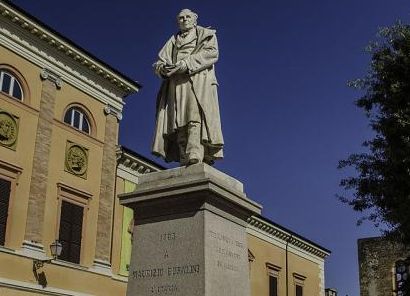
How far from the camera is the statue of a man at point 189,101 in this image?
26.0 feet

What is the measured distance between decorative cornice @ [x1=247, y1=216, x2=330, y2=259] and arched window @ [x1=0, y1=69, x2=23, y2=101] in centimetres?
1721

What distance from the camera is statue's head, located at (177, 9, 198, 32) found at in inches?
335

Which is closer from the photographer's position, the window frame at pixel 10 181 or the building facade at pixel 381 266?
the window frame at pixel 10 181

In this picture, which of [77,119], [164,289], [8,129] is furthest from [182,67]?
[77,119]

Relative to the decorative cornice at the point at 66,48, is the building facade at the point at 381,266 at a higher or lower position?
lower

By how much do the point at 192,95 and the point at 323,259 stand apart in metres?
40.0

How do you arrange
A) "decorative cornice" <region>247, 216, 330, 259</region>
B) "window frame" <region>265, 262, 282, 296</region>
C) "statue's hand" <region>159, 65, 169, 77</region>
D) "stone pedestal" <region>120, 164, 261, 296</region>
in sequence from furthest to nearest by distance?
1. "window frame" <region>265, 262, 282, 296</region>
2. "decorative cornice" <region>247, 216, 330, 259</region>
3. "statue's hand" <region>159, 65, 169, 77</region>
4. "stone pedestal" <region>120, 164, 261, 296</region>

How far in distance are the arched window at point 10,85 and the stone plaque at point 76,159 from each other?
2781 mm

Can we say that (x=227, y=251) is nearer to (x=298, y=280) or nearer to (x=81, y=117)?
(x=81, y=117)

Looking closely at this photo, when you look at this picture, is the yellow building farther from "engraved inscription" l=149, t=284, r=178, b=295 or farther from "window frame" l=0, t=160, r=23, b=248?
"engraved inscription" l=149, t=284, r=178, b=295

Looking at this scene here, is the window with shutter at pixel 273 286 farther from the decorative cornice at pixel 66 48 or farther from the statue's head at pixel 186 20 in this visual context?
the statue's head at pixel 186 20

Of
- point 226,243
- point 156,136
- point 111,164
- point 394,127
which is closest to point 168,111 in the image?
point 156,136

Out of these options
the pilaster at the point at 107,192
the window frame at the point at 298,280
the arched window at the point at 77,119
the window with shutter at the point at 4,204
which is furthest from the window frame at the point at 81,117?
the window frame at the point at 298,280

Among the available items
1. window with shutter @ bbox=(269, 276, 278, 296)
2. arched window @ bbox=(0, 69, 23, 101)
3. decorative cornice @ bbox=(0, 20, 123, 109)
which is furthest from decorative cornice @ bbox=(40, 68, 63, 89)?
window with shutter @ bbox=(269, 276, 278, 296)
